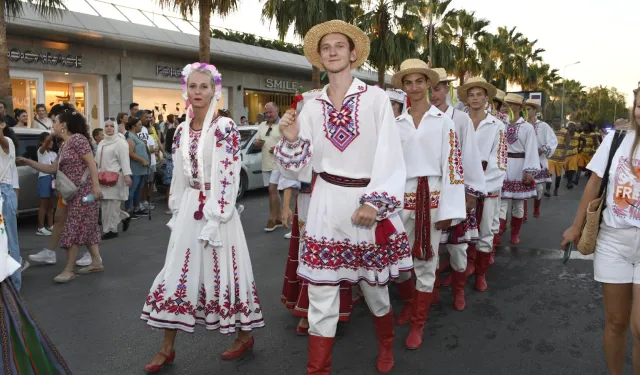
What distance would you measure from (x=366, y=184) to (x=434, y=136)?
45.3 inches

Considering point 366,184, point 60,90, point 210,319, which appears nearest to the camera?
point 366,184

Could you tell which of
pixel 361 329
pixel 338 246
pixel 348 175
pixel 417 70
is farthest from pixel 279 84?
pixel 338 246

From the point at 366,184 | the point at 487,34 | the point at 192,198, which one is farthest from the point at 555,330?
the point at 487,34

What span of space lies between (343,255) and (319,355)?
594 mm

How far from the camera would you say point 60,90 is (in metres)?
18.6

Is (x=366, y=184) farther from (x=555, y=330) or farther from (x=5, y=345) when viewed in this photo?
(x=555, y=330)

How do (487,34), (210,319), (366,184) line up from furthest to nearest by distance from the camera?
1. (487,34)
2. (210,319)
3. (366,184)

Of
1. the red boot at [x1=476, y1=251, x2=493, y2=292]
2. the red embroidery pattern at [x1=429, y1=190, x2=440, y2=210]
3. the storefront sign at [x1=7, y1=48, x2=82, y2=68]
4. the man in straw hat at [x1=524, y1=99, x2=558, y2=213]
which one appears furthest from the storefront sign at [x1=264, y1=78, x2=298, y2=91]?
the red embroidery pattern at [x1=429, y1=190, x2=440, y2=210]

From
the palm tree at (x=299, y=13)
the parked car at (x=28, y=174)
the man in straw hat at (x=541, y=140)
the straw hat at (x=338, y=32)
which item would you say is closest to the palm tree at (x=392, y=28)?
the palm tree at (x=299, y=13)

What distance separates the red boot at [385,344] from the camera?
3.62 m

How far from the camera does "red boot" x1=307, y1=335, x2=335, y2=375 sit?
125 inches

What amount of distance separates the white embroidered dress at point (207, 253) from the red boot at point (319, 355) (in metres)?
0.73

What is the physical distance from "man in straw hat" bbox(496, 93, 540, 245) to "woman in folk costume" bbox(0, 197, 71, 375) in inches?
235

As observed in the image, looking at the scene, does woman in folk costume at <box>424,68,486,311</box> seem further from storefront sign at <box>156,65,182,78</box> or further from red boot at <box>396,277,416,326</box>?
storefront sign at <box>156,65,182,78</box>
